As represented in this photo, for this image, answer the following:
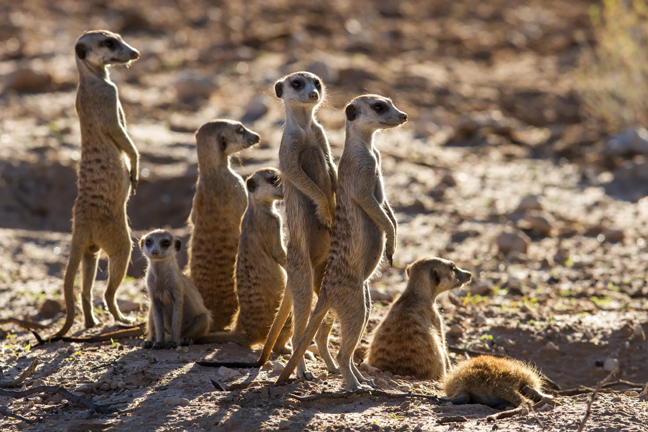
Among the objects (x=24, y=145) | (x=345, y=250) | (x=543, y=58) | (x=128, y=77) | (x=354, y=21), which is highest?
(x=354, y=21)

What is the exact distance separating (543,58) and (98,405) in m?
14.4

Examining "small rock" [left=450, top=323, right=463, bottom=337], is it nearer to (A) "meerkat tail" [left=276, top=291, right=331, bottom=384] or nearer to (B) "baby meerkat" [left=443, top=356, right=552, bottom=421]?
(B) "baby meerkat" [left=443, top=356, right=552, bottom=421]

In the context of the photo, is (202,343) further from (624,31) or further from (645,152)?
(624,31)

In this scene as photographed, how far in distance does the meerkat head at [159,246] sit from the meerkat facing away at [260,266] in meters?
0.44

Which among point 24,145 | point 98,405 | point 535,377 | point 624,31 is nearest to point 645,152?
point 624,31

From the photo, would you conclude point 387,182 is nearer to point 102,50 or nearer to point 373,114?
point 102,50

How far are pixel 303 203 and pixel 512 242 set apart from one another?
11.9 feet

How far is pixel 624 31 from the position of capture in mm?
11461

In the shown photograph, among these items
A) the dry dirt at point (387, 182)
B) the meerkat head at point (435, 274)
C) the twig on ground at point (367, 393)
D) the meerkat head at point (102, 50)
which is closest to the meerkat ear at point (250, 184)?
the dry dirt at point (387, 182)

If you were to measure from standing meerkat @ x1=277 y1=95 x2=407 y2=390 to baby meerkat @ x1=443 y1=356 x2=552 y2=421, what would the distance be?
1.58ft

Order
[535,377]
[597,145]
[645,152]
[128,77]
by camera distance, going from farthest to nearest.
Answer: [128,77], [597,145], [645,152], [535,377]

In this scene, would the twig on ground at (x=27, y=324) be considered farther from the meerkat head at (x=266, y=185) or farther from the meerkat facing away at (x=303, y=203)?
the meerkat head at (x=266, y=185)

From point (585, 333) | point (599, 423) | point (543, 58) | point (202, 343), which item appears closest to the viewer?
point (599, 423)

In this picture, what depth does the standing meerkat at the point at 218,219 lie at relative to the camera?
5.39m
